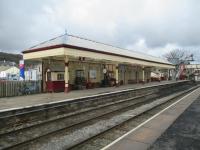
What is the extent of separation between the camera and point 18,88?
2106 centimetres

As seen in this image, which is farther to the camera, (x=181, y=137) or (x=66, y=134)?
(x=66, y=134)

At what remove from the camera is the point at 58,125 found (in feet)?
38.2

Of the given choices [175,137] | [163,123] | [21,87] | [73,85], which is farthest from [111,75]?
[175,137]

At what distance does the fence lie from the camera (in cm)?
1979

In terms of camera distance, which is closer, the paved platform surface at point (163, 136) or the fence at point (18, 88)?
the paved platform surface at point (163, 136)

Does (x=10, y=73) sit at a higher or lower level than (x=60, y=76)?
higher

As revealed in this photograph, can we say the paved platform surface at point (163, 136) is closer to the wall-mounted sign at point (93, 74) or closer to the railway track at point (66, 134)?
the railway track at point (66, 134)

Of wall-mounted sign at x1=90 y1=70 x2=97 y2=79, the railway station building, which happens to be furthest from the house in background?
wall-mounted sign at x1=90 y1=70 x2=97 y2=79

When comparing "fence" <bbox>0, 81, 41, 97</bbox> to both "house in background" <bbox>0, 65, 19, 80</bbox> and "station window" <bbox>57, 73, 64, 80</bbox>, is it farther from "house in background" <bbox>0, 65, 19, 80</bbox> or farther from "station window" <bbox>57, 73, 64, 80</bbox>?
"house in background" <bbox>0, 65, 19, 80</bbox>

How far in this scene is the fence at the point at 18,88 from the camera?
19.8m

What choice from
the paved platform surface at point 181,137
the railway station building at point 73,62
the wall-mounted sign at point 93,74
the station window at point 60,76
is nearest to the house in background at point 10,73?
the railway station building at point 73,62

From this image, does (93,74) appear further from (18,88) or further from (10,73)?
(10,73)

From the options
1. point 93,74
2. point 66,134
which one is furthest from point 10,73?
point 66,134

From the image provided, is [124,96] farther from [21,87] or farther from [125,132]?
[125,132]
